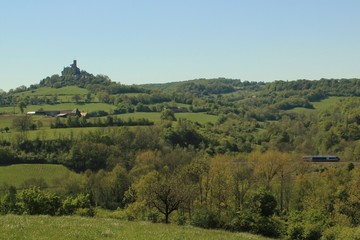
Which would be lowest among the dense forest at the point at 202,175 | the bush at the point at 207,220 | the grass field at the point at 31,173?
the grass field at the point at 31,173

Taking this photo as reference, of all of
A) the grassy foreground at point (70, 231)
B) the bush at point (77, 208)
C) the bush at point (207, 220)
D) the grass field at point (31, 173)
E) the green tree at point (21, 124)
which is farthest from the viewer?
the green tree at point (21, 124)

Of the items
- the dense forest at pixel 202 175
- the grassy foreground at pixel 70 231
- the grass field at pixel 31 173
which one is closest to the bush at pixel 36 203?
the dense forest at pixel 202 175

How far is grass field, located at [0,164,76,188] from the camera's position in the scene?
102062 mm

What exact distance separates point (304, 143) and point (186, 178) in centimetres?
10248

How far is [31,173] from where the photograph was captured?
108562mm

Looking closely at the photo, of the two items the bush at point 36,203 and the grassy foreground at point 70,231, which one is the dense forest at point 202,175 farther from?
the grassy foreground at point 70,231

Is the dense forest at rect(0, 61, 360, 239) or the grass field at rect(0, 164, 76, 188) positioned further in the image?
the grass field at rect(0, 164, 76, 188)

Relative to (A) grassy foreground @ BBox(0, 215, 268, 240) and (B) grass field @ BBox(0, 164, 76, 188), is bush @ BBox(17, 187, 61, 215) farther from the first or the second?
(B) grass field @ BBox(0, 164, 76, 188)

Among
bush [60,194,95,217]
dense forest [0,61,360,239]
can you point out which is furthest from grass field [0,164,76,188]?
bush [60,194,95,217]

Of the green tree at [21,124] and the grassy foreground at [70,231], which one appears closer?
the grassy foreground at [70,231]

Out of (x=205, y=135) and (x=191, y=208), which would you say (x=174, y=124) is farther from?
(x=191, y=208)

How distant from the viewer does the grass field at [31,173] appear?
102062mm

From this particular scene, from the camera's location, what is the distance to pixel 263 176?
83375 mm

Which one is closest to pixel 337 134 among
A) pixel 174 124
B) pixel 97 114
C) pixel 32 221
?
pixel 174 124
